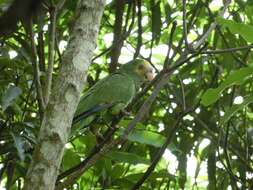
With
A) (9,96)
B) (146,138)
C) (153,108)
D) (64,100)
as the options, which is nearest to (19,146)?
(9,96)

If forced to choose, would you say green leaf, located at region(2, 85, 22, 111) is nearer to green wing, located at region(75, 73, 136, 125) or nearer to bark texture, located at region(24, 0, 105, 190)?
bark texture, located at region(24, 0, 105, 190)

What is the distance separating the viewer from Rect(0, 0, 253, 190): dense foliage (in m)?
1.59

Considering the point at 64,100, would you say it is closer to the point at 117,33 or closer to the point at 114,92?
the point at 117,33

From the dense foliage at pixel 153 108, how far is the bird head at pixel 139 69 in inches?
5.3

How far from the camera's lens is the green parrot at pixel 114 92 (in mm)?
2223

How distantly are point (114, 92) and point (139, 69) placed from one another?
473mm

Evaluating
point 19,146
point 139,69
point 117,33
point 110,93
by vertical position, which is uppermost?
point 139,69

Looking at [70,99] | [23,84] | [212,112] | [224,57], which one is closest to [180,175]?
[212,112]

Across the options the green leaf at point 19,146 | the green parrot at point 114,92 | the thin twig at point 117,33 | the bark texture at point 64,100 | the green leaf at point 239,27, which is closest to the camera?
the bark texture at point 64,100

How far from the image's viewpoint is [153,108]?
2.81 meters

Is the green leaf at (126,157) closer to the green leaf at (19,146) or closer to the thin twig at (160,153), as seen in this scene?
the thin twig at (160,153)

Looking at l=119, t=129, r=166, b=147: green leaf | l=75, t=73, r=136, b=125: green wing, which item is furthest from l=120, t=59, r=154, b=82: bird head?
l=119, t=129, r=166, b=147: green leaf

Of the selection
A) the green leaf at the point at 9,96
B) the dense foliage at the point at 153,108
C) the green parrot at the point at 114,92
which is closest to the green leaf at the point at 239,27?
the dense foliage at the point at 153,108

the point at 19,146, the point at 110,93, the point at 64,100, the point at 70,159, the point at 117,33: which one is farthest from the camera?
the point at 110,93
